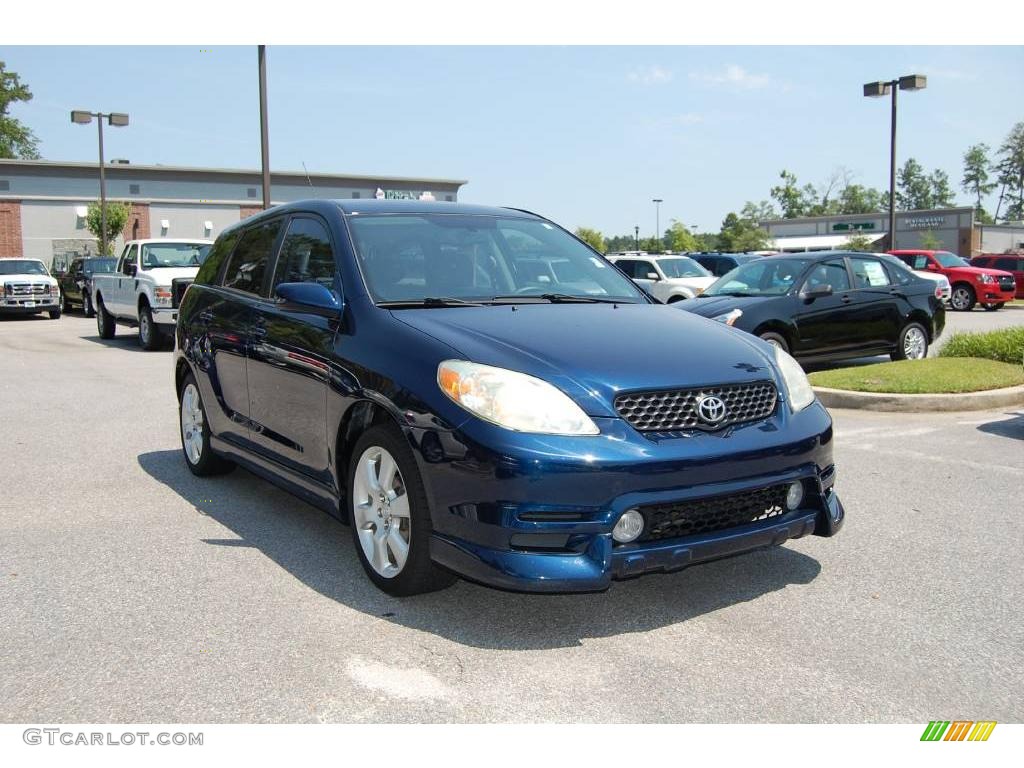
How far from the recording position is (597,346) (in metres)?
4.12

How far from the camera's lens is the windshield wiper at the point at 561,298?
4.89m

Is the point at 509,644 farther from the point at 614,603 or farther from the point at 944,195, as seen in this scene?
the point at 944,195

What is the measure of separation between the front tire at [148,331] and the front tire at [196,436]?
10249mm

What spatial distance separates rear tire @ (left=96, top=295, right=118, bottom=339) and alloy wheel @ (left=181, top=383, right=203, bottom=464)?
526 inches

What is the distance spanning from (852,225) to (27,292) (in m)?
74.0

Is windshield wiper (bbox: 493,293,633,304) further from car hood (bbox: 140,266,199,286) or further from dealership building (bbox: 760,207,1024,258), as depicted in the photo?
dealership building (bbox: 760,207,1024,258)

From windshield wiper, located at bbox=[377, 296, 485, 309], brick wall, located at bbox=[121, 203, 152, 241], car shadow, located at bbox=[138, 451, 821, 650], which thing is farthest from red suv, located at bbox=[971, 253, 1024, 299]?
brick wall, located at bbox=[121, 203, 152, 241]

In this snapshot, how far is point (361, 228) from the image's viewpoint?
5.02 metres

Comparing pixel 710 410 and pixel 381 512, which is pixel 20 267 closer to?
pixel 381 512

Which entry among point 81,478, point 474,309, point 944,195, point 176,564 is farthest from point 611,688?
point 944,195

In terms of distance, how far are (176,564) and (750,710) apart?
113 inches

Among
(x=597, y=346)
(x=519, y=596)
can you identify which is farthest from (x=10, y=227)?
(x=597, y=346)

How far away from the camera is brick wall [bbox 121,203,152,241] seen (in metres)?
49.1

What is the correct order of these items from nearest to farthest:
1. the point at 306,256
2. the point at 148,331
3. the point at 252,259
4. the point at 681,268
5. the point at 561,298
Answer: the point at 561,298
the point at 306,256
the point at 252,259
the point at 148,331
the point at 681,268
